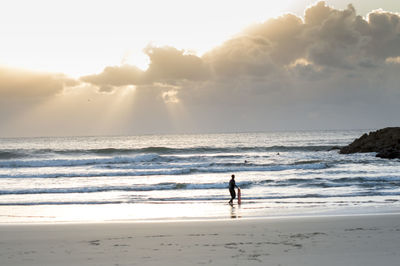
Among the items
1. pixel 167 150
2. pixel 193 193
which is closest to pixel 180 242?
pixel 193 193

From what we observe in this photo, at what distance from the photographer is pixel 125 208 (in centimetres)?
1692

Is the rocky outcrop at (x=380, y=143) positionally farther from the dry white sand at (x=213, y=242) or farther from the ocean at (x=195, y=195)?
the dry white sand at (x=213, y=242)

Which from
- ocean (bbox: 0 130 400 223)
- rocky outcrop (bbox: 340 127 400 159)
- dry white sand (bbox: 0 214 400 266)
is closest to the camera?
dry white sand (bbox: 0 214 400 266)

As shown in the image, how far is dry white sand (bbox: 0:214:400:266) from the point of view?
8180 mm

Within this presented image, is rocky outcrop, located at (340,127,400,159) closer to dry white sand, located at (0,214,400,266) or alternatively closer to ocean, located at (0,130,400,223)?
ocean, located at (0,130,400,223)

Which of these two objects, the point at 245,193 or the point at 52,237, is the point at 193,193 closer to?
the point at 245,193

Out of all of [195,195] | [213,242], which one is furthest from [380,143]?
[213,242]

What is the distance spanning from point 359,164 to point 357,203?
1940cm

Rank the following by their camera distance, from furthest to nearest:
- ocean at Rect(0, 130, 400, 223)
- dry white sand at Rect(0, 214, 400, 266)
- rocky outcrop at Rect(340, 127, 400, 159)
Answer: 1. rocky outcrop at Rect(340, 127, 400, 159)
2. ocean at Rect(0, 130, 400, 223)
3. dry white sand at Rect(0, 214, 400, 266)

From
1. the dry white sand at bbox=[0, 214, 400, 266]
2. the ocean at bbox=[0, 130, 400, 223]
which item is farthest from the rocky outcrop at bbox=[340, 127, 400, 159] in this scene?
the dry white sand at bbox=[0, 214, 400, 266]

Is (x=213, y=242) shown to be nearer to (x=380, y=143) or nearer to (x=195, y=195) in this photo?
(x=195, y=195)

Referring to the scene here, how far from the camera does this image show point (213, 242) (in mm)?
9656

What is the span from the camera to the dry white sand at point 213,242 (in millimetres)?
8180

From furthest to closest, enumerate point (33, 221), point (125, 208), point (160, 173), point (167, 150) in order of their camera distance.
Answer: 1. point (167, 150)
2. point (160, 173)
3. point (125, 208)
4. point (33, 221)
